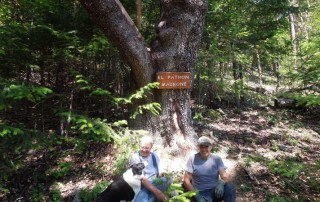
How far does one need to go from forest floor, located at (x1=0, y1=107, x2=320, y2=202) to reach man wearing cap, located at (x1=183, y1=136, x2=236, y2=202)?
111cm

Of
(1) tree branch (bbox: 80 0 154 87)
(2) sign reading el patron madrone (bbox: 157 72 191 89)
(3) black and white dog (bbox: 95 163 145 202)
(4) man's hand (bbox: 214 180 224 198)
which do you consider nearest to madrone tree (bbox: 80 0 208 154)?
(1) tree branch (bbox: 80 0 154 87)

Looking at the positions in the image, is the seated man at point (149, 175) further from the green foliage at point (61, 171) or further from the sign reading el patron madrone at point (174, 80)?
the green foliage at point (61, 171)

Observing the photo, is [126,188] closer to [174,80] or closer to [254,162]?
[174,80]

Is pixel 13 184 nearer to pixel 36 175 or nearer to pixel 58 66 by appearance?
pixel 36 175

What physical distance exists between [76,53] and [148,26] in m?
2.30

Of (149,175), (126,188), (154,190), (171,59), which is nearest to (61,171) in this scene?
(126,188)

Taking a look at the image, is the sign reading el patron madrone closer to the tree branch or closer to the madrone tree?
the madrone tree

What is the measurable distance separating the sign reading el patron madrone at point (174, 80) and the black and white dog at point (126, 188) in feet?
7.15

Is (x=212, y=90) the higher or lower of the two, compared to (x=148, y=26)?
lower

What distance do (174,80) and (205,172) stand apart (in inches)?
88.0

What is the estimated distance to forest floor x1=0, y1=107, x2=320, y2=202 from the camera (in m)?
5.31

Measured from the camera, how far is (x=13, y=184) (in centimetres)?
572

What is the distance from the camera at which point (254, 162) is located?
21.2 feet

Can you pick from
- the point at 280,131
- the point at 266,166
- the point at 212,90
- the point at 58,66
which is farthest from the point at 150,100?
the point at 280,131
